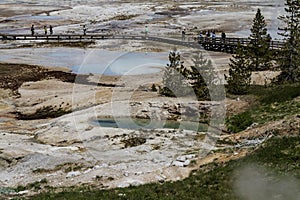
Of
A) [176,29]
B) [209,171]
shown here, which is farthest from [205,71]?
[176,29]

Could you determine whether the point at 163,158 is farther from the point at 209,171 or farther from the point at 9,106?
the point at 9,106

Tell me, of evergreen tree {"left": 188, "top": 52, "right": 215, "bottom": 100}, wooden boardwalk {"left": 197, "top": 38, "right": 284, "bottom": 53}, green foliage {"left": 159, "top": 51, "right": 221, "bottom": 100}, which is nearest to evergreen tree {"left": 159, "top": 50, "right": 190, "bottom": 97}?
green foliage {"left": 159, "top": 51, "right": 221, "bottom": 100}

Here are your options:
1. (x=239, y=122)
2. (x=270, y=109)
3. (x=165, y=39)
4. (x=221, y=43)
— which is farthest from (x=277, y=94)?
(x=165, y=39)

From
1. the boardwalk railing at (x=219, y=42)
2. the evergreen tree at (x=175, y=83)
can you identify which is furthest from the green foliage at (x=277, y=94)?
the boardwalk railing at (x=219, y=42)

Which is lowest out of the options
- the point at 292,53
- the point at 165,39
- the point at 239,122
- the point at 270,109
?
the point at 239,122

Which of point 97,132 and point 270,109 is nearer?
point 97,132

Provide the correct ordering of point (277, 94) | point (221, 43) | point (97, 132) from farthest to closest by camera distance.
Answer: point (221, 43) < point (277, 94) < point (97, 132)

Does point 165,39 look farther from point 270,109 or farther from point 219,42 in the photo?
point 270,109
